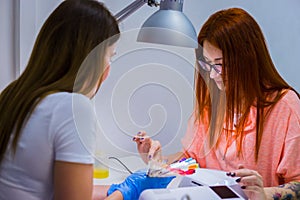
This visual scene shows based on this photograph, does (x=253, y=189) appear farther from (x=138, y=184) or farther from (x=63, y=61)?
(x=63, y=61)

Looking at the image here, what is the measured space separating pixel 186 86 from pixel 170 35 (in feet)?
0.52

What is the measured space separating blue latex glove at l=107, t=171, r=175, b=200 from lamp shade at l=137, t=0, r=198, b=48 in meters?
0.38

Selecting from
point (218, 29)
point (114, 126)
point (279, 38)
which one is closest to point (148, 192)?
point (114, 126)

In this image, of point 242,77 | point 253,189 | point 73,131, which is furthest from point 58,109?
point 242,77

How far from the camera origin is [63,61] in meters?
0.86

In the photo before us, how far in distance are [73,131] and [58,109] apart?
0.06 m

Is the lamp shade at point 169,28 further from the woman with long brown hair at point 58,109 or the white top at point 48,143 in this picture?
the white top at point 48,143

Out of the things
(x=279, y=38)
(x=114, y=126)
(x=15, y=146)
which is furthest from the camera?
(x=279, y=38)

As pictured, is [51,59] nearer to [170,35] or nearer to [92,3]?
[92,3]

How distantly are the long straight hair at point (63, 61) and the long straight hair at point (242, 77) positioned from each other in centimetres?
42

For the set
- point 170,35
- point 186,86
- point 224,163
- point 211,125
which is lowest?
point 224,163

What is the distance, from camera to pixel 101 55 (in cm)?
87

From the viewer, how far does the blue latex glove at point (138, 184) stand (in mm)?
1077

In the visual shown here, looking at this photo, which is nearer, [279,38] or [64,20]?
[64,20]
